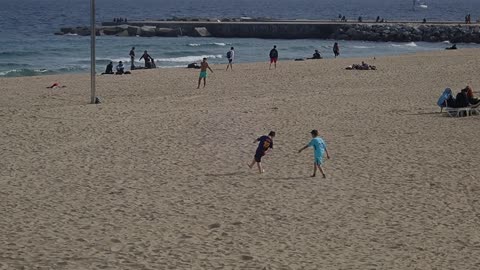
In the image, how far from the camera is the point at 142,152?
1509cm

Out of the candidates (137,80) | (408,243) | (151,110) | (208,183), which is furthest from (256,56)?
(408,243)

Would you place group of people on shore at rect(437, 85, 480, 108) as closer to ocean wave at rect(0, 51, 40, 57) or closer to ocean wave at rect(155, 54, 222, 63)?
ocean wave at rect(155, 54, 222, 63)

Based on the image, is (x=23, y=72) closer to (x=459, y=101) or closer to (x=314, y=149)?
(x=459, y=101)

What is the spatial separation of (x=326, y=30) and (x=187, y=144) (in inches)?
2006

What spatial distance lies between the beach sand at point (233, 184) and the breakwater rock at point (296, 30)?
38621mm

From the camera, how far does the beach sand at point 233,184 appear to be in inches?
377

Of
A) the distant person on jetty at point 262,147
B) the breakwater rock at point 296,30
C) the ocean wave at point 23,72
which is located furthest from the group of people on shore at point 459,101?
the breakwater rock at point 296,30

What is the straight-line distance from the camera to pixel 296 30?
65500mm

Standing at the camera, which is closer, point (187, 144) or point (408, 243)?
point (408, 243)

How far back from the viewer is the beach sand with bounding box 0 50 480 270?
9578mm

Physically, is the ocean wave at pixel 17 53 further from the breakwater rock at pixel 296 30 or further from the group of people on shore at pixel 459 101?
the group of people on shore at pixel 459 101

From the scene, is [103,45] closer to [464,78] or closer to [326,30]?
[326,30]

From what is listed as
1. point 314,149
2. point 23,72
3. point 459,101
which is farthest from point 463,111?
point 23,72

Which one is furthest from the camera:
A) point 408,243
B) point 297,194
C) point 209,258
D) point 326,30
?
point 326,30
